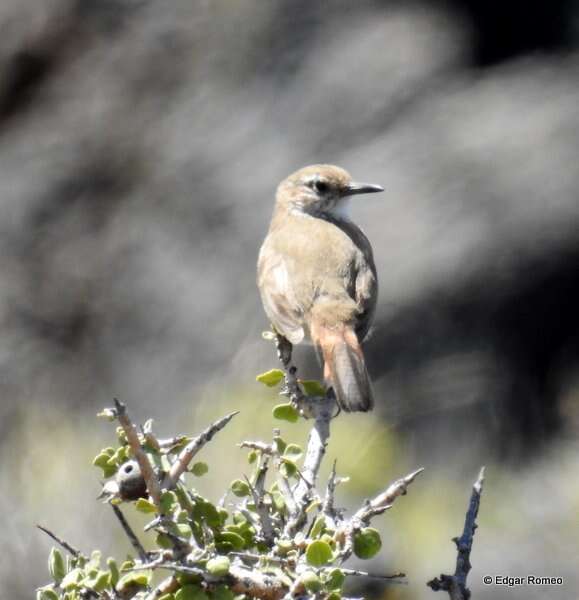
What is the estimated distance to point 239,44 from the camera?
8.62m

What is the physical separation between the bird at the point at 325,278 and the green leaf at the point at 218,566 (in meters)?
1.48

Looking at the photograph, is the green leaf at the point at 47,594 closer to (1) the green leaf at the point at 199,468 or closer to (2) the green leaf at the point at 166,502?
(2) the green leaf at the point at 166,502

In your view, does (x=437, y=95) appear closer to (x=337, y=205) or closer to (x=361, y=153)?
(x=361, y=153)

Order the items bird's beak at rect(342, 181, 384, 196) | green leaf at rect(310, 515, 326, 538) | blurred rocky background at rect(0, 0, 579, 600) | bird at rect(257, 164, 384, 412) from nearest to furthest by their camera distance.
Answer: green leaf at rect(310, 515, 326, 538)
bird at rect(257, 164, 384, 412)
bird's beak at rect(342, 181, 384, 196)
blurred rocky background at rect(0, 0, 579, 600)

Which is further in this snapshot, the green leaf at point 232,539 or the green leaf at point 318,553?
the green leaf at point 232,539

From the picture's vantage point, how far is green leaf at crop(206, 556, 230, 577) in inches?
86.0

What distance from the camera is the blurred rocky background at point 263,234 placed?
6484 millimetres

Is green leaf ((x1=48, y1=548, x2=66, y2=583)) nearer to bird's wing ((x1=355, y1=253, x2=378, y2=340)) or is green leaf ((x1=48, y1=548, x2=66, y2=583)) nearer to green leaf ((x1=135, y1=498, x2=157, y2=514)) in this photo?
green leaf ((x1=135, y1=498, x2=157, y2=514))

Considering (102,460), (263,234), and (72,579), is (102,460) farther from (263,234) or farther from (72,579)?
(263,234)

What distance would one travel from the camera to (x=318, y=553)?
2.24 meters

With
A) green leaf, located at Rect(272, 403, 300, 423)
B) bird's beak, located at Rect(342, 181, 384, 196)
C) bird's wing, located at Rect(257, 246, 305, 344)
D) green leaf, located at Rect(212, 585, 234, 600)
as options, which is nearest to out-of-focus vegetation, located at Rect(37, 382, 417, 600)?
green leaf, located at Rect(212, 585, 234, 600)

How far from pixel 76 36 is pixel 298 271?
17.3ft

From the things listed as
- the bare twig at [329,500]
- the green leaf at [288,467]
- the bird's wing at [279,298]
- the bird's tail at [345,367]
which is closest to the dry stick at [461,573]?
the bare twig at [329,500]

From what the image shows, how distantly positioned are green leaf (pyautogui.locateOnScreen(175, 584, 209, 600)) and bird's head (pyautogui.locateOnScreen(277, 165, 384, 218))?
3358 millimetres
